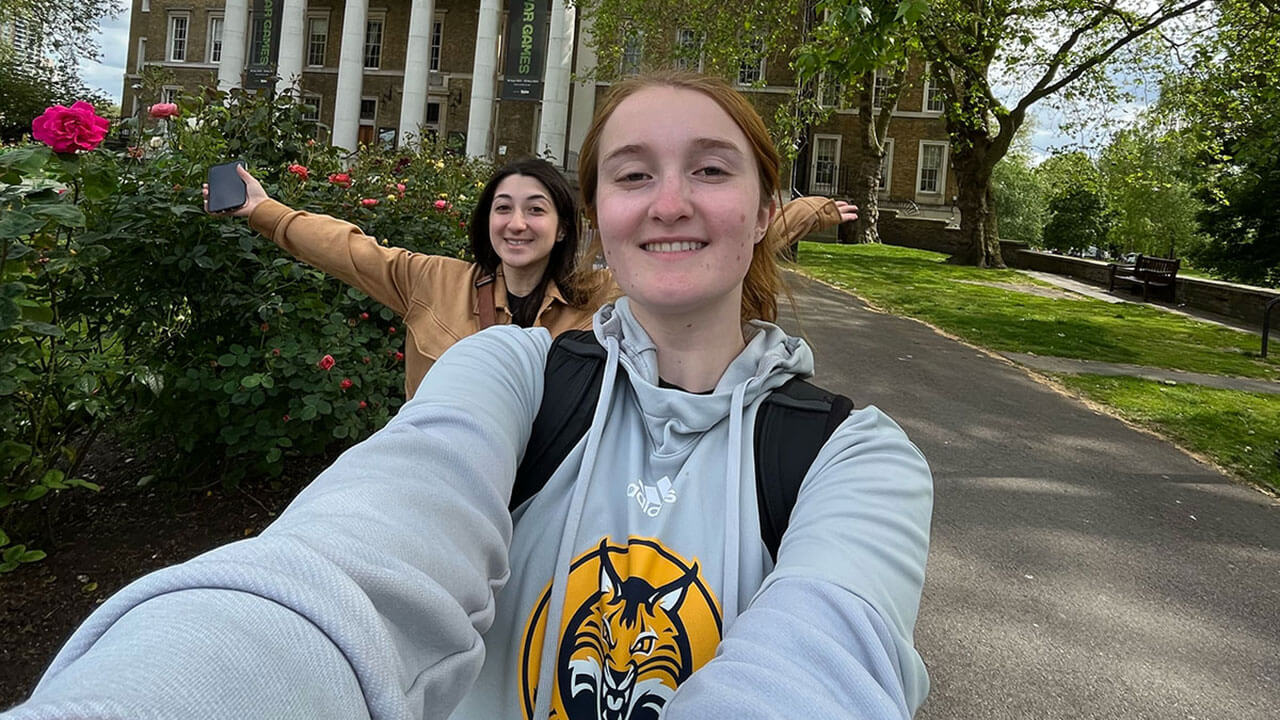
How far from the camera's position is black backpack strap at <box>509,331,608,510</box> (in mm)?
1363

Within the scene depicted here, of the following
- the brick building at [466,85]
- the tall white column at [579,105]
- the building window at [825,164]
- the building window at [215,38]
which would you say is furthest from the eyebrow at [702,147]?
the building window at [215,38]

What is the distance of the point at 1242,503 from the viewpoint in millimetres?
6227

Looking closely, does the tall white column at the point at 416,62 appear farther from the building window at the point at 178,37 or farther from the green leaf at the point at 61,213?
the green leaf at the point at 61,213

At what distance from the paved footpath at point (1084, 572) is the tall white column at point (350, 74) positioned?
39602mm

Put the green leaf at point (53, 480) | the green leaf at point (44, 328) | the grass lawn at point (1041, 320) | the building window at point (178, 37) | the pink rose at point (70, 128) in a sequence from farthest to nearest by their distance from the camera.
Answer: the building window at point (178, 37)
the grass lawn at point (1041, 320)
the green leaf at point (53, 480)
the pink rose at point (70, 128)
the green leaf at point (44, 328)

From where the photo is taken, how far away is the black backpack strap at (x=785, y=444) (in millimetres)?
1269

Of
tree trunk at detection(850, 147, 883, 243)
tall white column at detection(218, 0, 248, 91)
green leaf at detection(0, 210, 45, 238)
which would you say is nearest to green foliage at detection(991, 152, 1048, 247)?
tree trunk at detection(850, 147, 883, 243)

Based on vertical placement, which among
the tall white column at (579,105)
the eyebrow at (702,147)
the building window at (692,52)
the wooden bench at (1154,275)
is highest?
the tall white column at (579,105)

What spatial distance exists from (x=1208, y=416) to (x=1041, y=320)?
6.22m

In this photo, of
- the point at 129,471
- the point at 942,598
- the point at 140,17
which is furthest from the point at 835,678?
the point at 140,17

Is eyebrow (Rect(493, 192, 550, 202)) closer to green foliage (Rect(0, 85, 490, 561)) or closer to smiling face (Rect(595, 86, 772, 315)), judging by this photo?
green foliage (Rect(0, 85, 490, 561))

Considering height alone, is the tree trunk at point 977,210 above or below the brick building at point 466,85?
below

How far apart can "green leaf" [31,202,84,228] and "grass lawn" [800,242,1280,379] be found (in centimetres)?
1184

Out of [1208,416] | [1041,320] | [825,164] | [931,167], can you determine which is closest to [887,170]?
[931,167]
